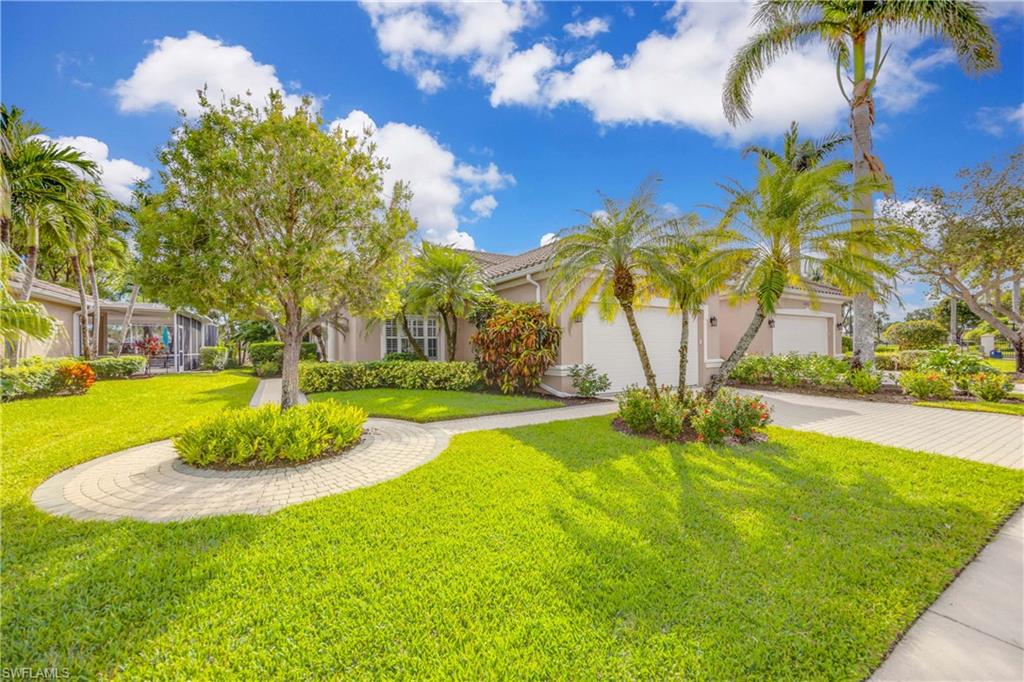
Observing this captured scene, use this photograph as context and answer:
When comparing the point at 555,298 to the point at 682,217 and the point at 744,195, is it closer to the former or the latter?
the point at 682,217

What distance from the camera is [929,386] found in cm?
1173

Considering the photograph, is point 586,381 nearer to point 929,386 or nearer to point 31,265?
point 929,386

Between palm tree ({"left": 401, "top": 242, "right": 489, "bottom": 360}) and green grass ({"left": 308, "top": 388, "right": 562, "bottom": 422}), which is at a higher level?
palm tree ({"left": 401, "top": 242, "right": 489, "bottom": 360})

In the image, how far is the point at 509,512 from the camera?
431cm

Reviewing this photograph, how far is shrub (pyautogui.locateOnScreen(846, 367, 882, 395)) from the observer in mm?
12500

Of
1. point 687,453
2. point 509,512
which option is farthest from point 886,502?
point 509,512

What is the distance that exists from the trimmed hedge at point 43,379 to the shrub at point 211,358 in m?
10.7

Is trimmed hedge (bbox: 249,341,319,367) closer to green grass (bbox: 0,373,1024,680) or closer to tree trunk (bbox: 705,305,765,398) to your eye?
green grass (bbox: 0,373,1024,680)

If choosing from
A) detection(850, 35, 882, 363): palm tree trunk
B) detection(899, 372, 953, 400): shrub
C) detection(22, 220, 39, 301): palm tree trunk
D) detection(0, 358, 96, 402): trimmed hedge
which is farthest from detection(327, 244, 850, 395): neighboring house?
detection(22, 220, 39, 301): palm tree trunk

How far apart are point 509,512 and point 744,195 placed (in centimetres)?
728

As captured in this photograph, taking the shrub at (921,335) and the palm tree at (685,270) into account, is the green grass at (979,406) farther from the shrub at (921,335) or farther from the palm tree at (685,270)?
the shrub at (921,335)

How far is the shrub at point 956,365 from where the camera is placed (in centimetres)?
1232

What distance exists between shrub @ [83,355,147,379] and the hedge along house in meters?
1.85

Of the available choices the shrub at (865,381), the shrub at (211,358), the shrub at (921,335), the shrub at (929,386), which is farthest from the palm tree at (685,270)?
the shrub at (921,335)
